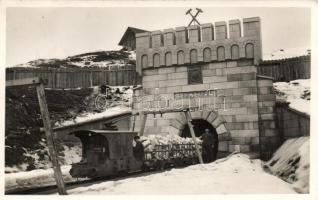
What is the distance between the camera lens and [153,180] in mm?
8992

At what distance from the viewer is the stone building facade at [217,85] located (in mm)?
13328

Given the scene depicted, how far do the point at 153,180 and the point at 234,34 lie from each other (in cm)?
665

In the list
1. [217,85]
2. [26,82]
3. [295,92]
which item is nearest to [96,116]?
[217,85]

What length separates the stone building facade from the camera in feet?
43.7

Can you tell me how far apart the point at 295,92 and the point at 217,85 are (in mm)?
2922

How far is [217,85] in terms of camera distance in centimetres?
1367

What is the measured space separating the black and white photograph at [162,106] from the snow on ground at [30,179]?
0.03m

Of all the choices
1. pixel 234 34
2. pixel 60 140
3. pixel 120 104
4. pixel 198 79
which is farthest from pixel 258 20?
pixel 60 140

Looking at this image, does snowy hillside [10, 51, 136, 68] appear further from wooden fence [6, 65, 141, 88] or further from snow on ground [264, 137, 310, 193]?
snow on ground [264, 137, 310, 193]

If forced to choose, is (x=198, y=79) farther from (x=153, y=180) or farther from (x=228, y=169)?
(x=153, y=180)

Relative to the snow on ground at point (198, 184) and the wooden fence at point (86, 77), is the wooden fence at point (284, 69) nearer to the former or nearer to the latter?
the wooden fence at point (86, 77)

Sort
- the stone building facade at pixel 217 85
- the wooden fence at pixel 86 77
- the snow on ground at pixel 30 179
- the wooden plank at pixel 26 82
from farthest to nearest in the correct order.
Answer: the wooden fence at pixel 86 77, the stone building facade at pixel 217 85, the snow on ground at pixel 30 179, the wooden plank at pixel 26 82

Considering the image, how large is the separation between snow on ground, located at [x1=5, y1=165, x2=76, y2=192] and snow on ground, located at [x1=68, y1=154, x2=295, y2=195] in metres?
1.90

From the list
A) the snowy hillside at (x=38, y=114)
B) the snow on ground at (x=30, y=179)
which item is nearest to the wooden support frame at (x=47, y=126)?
the snow on ground at (x=30, y=179)
